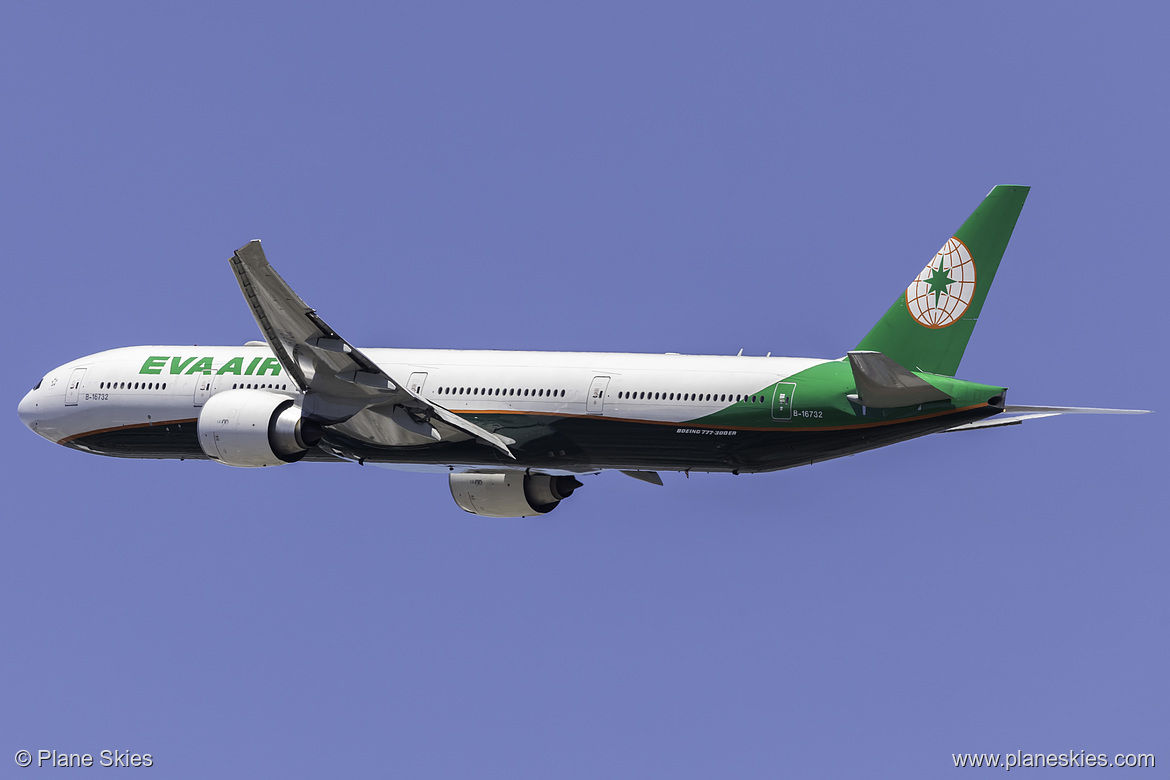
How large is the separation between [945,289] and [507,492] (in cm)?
1342

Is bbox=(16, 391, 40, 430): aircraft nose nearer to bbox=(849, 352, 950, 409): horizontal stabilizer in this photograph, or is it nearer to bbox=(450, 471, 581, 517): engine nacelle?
bbox=(450, 471, 581, 517): engine nacelle

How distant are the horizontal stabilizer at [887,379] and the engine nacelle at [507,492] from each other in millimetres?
11098

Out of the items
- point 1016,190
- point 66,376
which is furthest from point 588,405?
point 66,376

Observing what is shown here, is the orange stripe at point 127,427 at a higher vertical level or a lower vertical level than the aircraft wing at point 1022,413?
higher

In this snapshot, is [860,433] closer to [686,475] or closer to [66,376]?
[686,475]

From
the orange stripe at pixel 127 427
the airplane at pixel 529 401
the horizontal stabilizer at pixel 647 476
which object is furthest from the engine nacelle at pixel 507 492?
the orange stripe at pixel 127 427

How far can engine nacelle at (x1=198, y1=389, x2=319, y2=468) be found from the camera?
141 feet

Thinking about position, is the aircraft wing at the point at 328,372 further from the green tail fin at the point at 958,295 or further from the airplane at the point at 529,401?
the green tail fin at the point at 958,295

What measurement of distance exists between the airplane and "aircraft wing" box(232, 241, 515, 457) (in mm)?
43

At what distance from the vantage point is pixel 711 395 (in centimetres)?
4088

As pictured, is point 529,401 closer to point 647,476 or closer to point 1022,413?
point 647,476

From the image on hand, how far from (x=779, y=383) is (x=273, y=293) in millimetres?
11594

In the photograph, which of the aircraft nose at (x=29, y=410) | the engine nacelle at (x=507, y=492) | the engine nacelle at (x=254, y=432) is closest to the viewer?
the engine nacelle at (x=254, y=432)

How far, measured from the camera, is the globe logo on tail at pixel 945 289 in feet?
128
